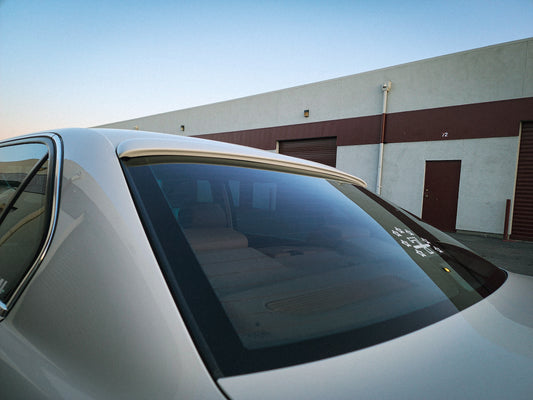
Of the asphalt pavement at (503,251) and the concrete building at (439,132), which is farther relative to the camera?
the concrete building at (439,132)

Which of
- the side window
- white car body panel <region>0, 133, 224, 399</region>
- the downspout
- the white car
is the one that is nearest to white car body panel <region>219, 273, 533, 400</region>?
the white car

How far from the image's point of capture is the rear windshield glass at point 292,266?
60cm

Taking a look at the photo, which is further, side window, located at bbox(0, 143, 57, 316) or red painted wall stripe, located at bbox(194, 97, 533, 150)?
red painted wall stripe, located at bbox(194, 97, 533, 150)

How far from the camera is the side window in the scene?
0.90m

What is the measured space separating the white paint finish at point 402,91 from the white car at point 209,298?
9607 millimetres

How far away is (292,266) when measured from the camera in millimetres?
952

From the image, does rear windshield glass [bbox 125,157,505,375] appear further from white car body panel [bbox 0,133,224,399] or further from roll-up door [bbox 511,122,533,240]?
roll-up door [bbox 511,122,533,240]

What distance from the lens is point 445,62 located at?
29.3ft

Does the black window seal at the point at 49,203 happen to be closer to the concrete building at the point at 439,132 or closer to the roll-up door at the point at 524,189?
the concrete building at the point at 439,132

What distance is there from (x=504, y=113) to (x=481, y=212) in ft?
9.07

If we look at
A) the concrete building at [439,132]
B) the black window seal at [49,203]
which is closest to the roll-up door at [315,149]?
the concrete building at [439,132]

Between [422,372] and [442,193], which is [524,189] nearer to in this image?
[442,193]

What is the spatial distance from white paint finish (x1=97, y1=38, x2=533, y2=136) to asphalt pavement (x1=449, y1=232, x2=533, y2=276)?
3.90 metres

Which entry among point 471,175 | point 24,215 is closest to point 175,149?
point 24,215
